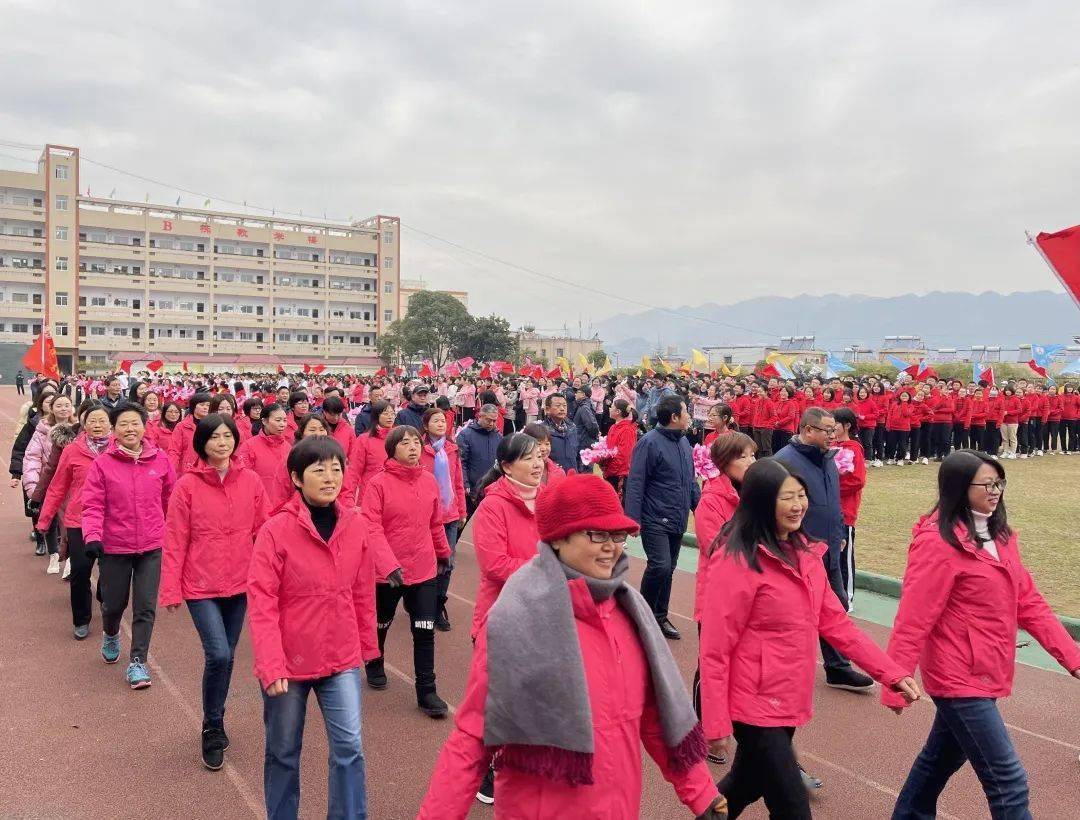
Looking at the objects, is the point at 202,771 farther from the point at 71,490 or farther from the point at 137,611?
the point at 71,490

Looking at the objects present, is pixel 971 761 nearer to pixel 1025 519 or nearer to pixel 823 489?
pixel 823 489

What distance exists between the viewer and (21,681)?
564cm

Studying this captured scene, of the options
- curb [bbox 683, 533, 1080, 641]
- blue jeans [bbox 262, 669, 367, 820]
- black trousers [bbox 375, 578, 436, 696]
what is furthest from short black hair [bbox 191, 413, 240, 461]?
curb [bbox 683, 533, 1080, 641]

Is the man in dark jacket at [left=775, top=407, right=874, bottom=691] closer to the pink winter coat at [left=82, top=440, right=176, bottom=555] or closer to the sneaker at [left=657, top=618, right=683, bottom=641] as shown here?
the sneaker at [left=657, top=618, right=683, bottom=641]

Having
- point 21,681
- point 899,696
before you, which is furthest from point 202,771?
point 899,696

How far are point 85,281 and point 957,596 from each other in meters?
74.7

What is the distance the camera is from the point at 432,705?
5.11m

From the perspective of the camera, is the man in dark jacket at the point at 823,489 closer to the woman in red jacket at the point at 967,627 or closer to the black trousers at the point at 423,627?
the woman in red jacket at the point at 967,627

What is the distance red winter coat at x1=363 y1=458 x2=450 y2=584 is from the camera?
207 inches

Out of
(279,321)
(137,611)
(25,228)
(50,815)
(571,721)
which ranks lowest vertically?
(50,815)

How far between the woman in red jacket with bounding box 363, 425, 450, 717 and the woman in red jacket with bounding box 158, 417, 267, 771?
2.38 ft

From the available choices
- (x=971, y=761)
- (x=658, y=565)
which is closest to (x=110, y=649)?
(x=658, y=565)

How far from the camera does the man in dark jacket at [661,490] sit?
20.6 ft

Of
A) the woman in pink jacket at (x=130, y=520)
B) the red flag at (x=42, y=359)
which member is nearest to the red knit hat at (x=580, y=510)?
the woman in pink jacket at (x=130, y=520)
